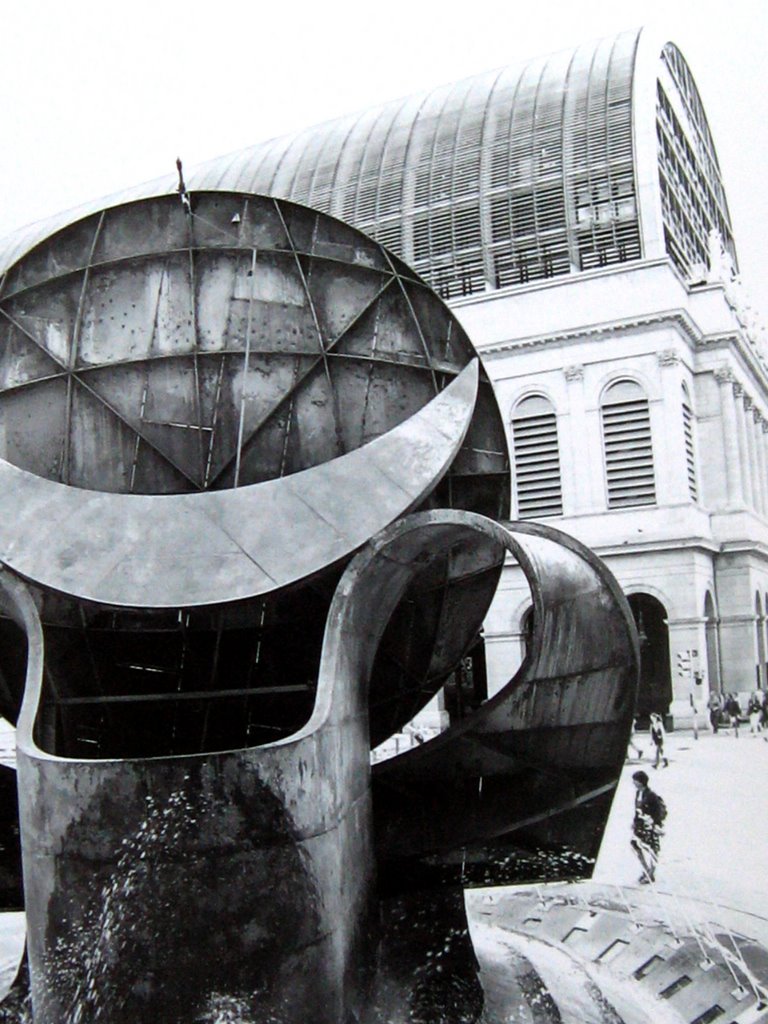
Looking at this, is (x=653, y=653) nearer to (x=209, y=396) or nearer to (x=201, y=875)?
(x=209, y=396)

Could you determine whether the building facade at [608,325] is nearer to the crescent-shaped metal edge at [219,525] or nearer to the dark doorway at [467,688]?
the dark doorway at [467,688]

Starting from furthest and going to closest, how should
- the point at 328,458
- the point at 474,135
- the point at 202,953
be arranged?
the point at 474,135, the point at 328,458, the point at 202,953

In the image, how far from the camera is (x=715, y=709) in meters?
28.1

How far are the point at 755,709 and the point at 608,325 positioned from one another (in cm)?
1165

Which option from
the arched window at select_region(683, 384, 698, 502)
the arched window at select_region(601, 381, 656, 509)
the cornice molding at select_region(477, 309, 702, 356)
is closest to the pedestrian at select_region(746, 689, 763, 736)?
the arched window at select_region(683, 384, 698, 502)

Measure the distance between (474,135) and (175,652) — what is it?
29.1 meters

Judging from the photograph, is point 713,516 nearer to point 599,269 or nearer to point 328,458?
point 599,269

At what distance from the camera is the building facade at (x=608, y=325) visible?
3148 cm

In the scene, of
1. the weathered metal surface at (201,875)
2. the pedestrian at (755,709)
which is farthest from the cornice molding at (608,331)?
the weathered metal surface at (201,875)

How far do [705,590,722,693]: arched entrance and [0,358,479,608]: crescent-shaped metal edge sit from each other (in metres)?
23.2

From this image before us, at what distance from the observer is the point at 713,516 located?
3291 centimetres

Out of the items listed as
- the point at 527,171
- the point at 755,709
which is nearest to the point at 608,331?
the point at 527,171

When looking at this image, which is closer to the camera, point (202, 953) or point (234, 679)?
point (202, 953)

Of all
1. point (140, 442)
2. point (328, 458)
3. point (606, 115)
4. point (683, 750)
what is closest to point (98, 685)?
point (140, 442)
